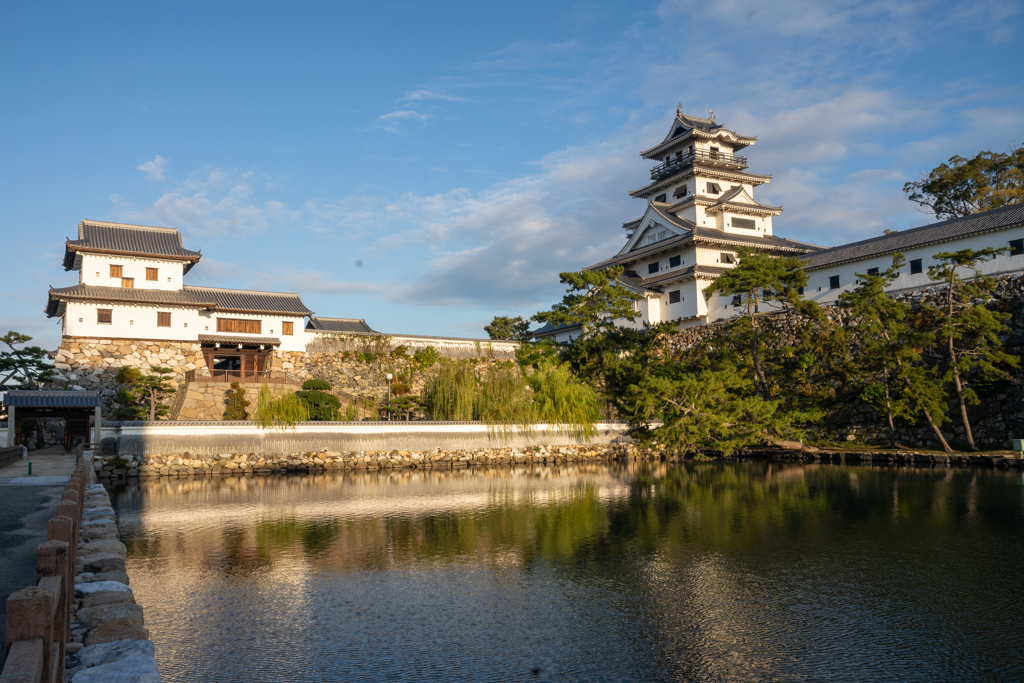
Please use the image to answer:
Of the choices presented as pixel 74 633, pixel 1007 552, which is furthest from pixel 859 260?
pixel 74 633

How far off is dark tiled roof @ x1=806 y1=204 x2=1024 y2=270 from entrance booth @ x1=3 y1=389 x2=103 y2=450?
30723mm

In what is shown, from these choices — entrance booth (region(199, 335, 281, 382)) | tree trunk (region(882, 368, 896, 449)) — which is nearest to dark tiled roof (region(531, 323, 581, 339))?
entrance booth (region(199, 335, 281, 382))

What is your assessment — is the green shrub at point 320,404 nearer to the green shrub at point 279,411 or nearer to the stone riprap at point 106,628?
the green shrub at point 279,411

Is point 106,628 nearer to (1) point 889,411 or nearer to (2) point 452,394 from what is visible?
(2) point 452,394

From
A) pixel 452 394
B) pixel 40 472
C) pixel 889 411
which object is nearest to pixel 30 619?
pixel 40 472

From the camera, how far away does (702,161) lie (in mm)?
40906

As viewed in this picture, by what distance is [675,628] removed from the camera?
7.03 metres

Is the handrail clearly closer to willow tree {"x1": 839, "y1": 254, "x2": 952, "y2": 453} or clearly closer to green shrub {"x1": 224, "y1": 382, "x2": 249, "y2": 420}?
green shrub {"x1": 224, "y1": 382, "x2": 249, "y2": 420}

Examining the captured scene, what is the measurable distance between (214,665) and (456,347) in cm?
2854

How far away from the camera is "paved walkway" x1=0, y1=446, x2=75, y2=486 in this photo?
13.0 m

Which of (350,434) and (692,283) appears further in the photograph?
(692,283)

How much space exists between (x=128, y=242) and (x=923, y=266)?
34.7 metres

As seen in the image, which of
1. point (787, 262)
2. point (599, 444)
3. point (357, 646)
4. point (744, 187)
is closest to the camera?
point (357, 646)

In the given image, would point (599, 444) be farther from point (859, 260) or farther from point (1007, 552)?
point (1007, 552)
